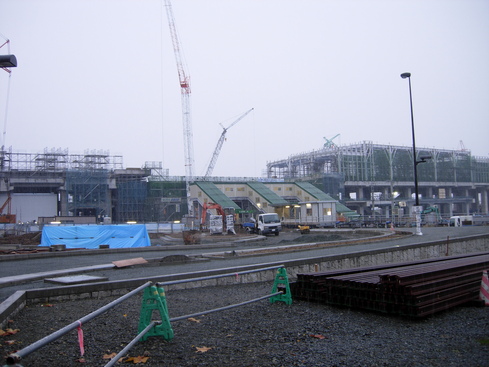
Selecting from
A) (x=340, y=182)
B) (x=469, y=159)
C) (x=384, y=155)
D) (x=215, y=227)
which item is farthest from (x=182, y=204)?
(x=469, y=159)

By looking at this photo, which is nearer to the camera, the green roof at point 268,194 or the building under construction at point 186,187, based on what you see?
the green roof at point 268,194

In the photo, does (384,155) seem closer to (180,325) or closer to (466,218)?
(466,218)

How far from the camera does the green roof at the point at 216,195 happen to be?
217 ft

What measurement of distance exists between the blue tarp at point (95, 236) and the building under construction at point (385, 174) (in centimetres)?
6680

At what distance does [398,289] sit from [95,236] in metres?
25.3

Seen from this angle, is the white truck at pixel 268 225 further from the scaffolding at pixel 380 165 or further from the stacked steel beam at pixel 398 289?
the scaffolding at pixel 380 165

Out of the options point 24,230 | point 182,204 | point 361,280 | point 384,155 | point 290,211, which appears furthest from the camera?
point 384,155

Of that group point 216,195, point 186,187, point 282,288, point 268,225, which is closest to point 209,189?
point 216,195

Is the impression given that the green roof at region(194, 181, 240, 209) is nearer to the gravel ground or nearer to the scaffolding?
the scaffolding

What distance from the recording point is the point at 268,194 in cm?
7462

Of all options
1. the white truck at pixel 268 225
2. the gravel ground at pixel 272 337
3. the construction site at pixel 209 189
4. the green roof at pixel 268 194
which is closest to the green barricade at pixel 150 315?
the gravel ground at pixel 272 337

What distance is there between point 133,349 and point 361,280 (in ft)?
16.0

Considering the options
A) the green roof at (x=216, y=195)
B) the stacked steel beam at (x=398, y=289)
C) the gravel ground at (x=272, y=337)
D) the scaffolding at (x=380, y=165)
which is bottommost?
the gravel ground at (x=272, y=337)

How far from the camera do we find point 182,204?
8406cm
